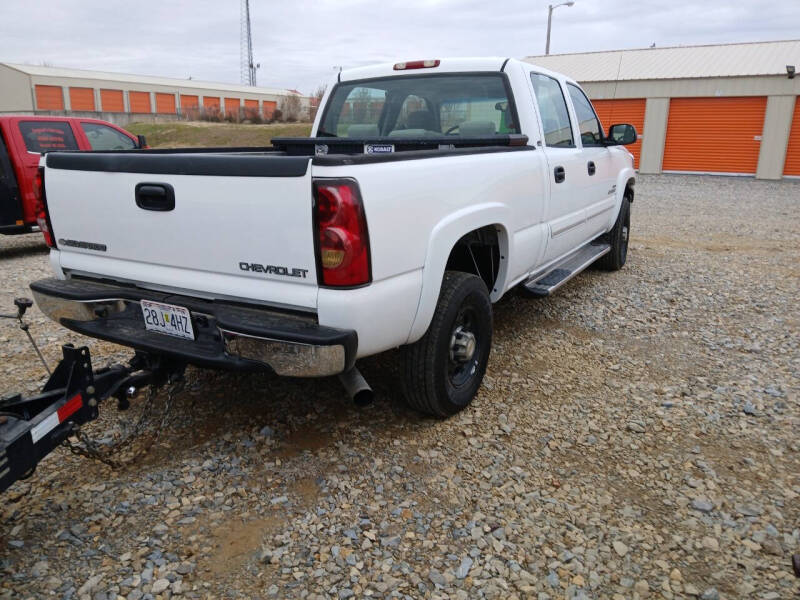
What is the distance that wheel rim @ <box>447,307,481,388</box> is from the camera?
340cm

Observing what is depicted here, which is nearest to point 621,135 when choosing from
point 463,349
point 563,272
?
point 563,272

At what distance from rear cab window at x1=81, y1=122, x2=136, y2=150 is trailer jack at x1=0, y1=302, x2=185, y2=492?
7.34 m

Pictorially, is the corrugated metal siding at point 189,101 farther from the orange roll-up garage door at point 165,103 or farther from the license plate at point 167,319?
the license plate at point 167,319

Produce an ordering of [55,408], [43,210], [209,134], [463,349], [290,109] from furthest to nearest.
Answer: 1. [290,109]
2. [209,134]
3. [463,349]
4. [43,210]
5. [55,408]

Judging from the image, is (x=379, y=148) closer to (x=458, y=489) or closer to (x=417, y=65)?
(x=417, y=65)

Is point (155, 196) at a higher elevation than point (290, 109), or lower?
lower

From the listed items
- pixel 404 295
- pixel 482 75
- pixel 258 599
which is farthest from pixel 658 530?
pixel 482 75

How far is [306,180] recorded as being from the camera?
247cm

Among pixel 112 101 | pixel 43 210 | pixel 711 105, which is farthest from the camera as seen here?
pixel 112 101

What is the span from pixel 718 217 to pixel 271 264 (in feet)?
38.7

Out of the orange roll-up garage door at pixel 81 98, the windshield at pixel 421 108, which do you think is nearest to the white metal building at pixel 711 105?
the windshield at pixel 421 108

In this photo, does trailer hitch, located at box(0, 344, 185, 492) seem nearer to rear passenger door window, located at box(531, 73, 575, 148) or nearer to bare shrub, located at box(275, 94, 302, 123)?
rear passenger door window, located at box(531, 73, 575, 148)

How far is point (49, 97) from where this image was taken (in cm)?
4906

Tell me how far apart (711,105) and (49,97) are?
48.3 metres
